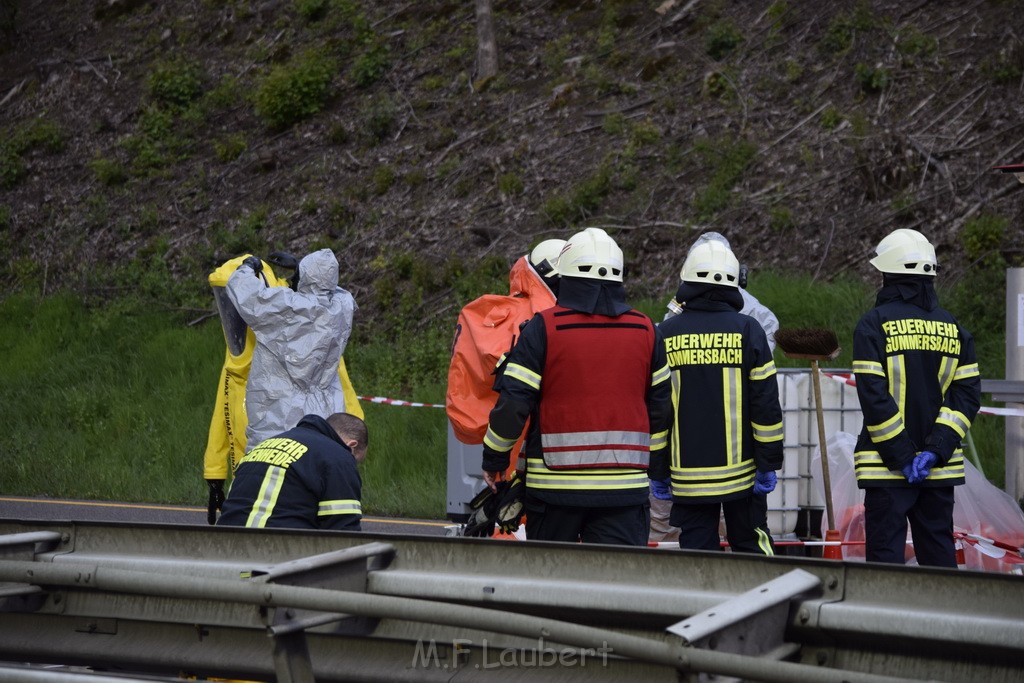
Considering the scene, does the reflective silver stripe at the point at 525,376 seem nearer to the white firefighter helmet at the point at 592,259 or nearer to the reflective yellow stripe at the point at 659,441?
the white firefighter helmet at the point at 592,259

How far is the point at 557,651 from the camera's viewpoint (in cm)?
325

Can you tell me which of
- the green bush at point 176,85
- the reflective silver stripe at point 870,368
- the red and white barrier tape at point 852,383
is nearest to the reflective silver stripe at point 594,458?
the reflective silver stripe at point 870,368

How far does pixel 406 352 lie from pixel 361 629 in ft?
41.0

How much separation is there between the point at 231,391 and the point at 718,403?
3.78 meters

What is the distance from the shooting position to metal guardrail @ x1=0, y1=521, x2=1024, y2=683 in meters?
2.93

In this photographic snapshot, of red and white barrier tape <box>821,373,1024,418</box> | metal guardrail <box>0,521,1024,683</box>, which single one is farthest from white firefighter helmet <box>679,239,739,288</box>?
metal guardrail <box>0,521,1024,683</box>

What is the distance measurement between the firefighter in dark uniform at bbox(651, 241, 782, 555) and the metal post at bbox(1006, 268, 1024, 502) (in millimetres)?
3300

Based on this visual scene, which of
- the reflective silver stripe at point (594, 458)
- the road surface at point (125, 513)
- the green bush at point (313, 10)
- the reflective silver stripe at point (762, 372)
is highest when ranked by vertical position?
the green bush at point (313, 10)

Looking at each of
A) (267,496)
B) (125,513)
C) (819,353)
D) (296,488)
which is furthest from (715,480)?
(125,513)

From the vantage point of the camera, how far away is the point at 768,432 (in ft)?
20.8

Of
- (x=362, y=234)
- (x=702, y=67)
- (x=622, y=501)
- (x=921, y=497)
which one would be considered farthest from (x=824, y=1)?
(x=622, y=501)

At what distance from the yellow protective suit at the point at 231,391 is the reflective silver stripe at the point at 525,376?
10.4ft

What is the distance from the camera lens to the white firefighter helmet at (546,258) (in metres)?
7.01

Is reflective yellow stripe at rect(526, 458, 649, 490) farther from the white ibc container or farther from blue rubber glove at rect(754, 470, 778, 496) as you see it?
the white ibc container
